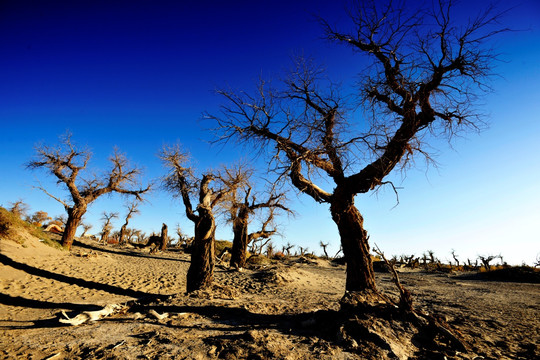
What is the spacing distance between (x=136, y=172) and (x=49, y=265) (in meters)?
8.69

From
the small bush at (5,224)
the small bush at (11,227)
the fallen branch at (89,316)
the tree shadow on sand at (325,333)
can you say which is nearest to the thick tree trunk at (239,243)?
the fallen branch at (89,316)

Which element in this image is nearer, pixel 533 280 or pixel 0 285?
pixel 0 285

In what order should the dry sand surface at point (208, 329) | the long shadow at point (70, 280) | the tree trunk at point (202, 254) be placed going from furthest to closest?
the long shadow at point (70, 280), the tree trunk at point (202, 254), the dry sand surface at point (208, 329)

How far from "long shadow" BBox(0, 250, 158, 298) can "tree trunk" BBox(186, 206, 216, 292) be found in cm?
269

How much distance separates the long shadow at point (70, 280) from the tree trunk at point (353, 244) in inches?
315

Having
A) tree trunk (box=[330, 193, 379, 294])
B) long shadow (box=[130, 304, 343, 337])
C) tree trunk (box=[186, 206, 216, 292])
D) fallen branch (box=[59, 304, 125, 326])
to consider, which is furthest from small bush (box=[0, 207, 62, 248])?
tree trunk (box=[330, 193, 379, 294])

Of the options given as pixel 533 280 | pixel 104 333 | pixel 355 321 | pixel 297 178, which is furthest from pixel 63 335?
pixel 533 280

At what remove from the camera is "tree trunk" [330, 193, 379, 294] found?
6.05 meters

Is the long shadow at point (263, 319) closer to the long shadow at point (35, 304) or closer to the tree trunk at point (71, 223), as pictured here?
the long shadow at point (35, 304)

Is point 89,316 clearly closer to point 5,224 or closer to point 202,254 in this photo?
point 202,254

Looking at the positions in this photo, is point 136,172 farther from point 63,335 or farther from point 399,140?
point 399,140

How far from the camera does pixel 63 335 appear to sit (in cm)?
405

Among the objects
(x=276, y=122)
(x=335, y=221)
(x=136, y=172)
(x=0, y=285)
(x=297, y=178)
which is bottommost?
(x=0, y=285)

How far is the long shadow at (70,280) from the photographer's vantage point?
9.43 metres
